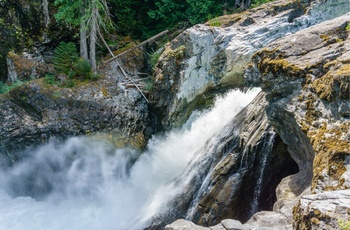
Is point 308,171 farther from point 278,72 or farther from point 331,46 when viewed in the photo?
point 331,46

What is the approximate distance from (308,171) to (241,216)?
7.57 feet

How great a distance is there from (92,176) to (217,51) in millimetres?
6989

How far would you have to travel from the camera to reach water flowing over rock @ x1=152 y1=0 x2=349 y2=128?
399 inches

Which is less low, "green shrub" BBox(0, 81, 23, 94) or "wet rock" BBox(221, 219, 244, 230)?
"green shrub" BBox(0, 81, 23, 94)

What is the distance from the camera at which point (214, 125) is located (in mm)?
10648

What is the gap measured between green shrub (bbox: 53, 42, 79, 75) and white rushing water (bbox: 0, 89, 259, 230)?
3868 millimetres

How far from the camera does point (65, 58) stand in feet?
46.1

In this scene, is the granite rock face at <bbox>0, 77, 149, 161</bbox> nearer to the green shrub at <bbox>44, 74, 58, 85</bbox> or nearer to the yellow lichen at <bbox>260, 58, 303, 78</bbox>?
the green shrub at <bbox>44, 74, 58, 85</bbox>

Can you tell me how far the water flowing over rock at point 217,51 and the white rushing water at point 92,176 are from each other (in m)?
0.76

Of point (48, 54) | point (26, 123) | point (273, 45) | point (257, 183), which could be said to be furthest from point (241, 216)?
point (48, 54)

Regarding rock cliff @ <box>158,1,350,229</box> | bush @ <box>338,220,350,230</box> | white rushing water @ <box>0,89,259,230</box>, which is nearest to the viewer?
bush @ <box>338,220,350,230</box>

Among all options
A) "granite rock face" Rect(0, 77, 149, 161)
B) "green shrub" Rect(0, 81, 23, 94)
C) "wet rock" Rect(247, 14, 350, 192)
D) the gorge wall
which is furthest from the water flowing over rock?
"green shrub" Rect(0, 81, 23, 94)

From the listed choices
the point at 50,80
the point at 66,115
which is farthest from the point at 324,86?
the point at 50,80

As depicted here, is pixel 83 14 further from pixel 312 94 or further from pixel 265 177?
pixel 312 94
